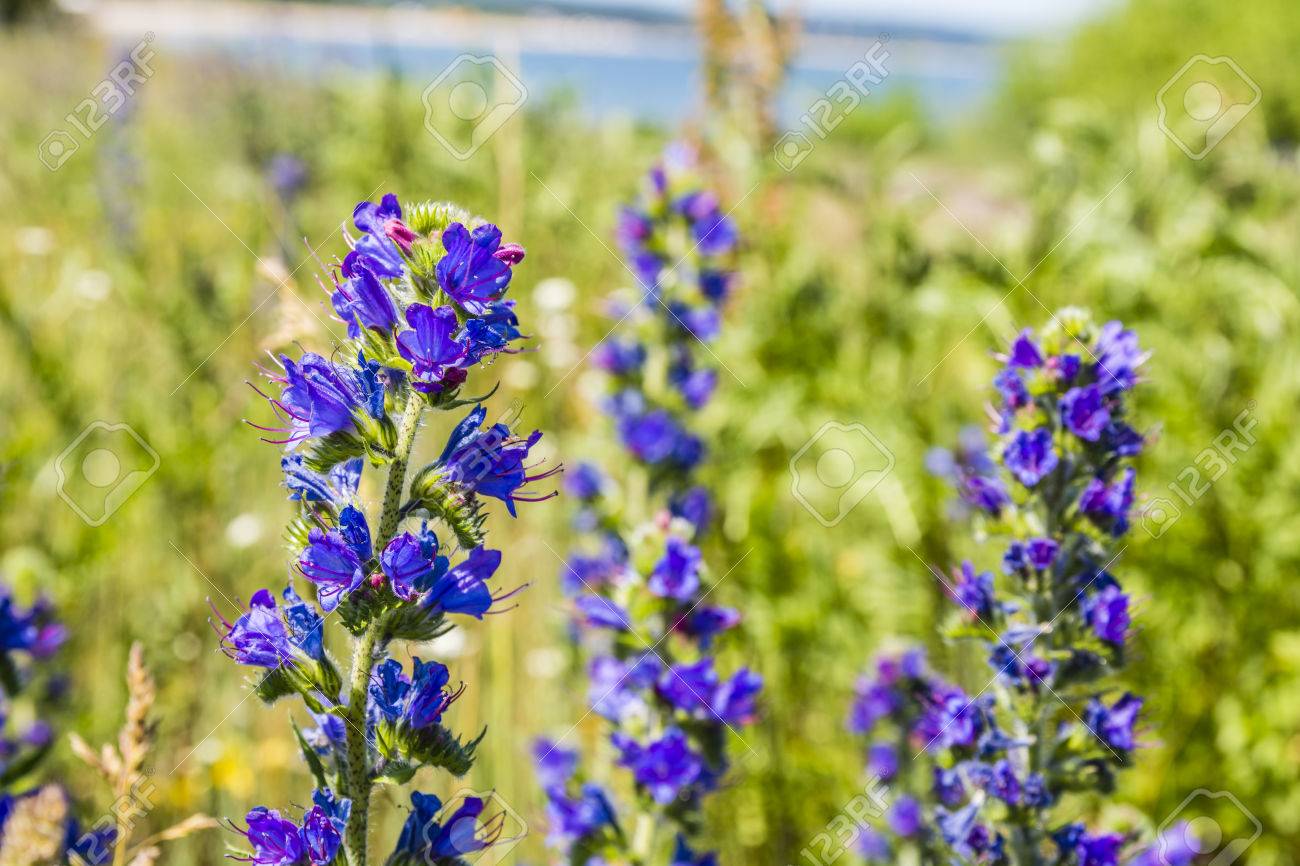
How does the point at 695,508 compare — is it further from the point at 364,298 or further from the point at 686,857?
the point at 364,298

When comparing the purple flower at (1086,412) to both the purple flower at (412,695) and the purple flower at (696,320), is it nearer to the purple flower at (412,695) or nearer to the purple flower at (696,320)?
the purple flower at (412,695)

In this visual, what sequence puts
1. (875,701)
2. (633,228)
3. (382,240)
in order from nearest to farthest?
(382,240) → (875,701) → (633,228)

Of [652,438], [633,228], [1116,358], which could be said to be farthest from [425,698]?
[633,228]

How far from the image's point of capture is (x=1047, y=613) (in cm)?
212

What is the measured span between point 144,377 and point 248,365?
0.60 m

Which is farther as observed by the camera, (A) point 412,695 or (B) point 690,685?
(B) point 690,685

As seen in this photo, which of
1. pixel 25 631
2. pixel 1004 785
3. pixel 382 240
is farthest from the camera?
pixel 25 631

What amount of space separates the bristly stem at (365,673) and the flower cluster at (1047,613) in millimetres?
1126

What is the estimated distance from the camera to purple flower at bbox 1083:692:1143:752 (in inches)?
81.2

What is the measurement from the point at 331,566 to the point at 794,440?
12.7ft

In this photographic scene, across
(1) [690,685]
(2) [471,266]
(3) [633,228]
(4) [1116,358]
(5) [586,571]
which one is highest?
(3) [633,228]

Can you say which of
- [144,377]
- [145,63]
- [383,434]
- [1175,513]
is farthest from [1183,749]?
[145,63]

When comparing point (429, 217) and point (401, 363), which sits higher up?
point (429, 217)

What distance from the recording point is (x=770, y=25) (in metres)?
6.21
